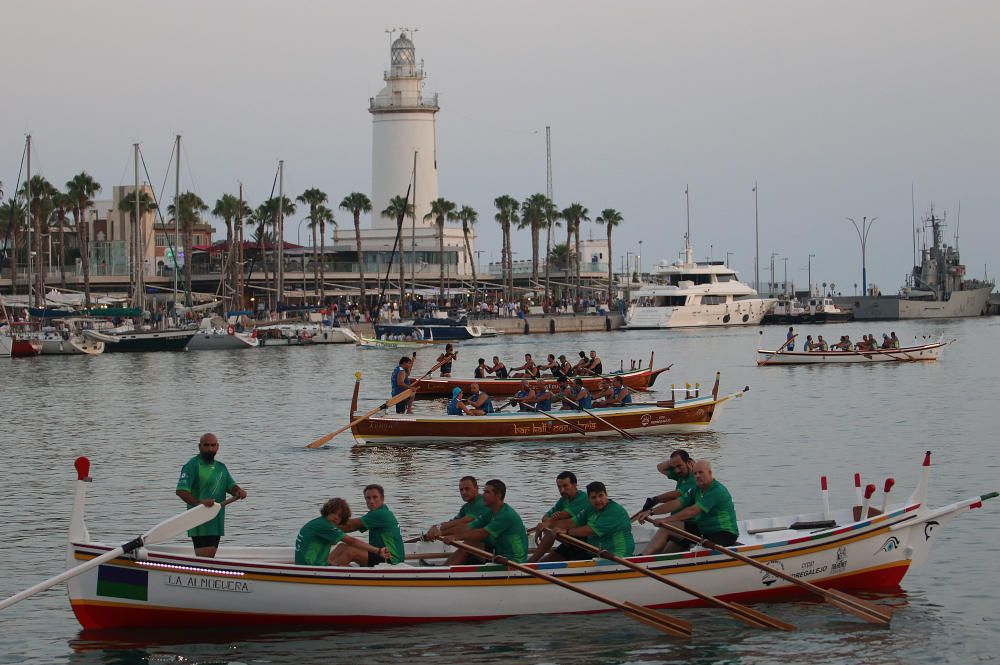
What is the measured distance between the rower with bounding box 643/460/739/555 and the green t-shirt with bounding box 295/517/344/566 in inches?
153

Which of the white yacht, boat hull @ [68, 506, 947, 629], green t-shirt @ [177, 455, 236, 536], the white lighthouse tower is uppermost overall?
the white lighthouse tower

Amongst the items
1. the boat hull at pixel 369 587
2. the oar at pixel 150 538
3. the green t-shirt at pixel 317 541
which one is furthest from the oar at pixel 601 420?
the oar at pixel 150 538

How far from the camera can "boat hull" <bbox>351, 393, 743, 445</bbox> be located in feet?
107

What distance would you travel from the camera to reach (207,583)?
15.6 meters

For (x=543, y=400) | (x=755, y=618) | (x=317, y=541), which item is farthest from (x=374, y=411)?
(x=755, y=618)

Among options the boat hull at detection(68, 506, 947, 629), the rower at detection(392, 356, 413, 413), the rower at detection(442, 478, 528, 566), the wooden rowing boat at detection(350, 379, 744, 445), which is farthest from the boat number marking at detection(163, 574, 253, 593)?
the rower at detection(392, 356, 413, 413)

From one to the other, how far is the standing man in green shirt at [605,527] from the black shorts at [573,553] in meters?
0.24

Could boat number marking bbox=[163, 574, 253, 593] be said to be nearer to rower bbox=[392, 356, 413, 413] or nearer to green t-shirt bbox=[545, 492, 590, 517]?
green t-shirt bbox=[545, 492, 590, 517]

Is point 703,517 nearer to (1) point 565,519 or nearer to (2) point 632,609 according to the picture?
(2) point 632,609

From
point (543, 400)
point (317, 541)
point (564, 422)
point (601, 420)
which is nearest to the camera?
point (317, 541)

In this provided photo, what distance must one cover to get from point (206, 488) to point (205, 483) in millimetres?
61

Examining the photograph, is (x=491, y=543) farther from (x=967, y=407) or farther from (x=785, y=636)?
(x=967, y=407)

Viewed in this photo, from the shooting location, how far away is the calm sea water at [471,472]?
1573cm

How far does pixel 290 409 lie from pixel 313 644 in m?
31.8
